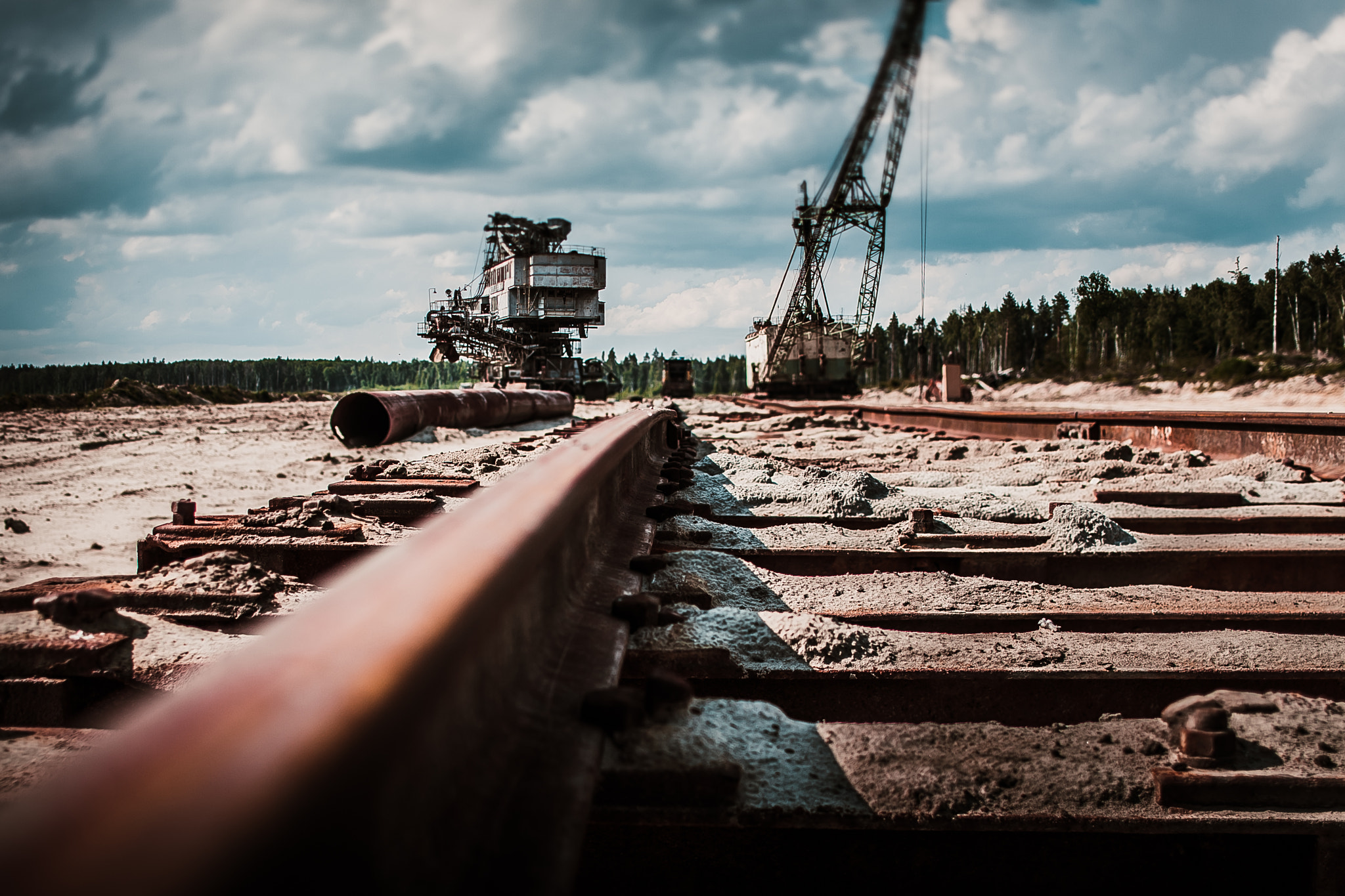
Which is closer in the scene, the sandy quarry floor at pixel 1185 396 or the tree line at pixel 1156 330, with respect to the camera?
the sandy quarry floor at pixel 1185 396

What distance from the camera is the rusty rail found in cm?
525

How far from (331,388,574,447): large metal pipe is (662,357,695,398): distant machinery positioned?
1213 inches

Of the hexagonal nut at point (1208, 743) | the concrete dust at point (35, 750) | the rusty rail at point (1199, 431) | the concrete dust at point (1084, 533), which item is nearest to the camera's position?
the concrete dust at point (35, 750)

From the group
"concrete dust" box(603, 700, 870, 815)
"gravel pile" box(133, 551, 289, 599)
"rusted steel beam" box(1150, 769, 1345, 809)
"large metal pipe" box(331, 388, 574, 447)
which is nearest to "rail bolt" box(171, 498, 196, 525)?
"gravel pile" box(133, 551, 289, 599)

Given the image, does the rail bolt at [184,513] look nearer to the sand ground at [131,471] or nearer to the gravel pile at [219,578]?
the gravel pile at [219,578]

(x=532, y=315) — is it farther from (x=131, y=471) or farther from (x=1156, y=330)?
(x=1156, y=330)

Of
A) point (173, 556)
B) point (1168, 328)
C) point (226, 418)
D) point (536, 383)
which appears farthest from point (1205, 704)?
point (1168, 328)

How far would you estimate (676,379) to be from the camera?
4419 centimetres

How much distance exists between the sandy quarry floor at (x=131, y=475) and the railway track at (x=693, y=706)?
2.31 m

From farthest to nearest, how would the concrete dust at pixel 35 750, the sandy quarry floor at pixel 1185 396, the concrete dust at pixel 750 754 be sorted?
the sandy quarry floor at pixel 1185 396 → the concrete dust at pixel 35 750 → the concrete dust at pixel 750 754

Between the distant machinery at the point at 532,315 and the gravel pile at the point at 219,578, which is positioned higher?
the distant machinery at the point at 532,315

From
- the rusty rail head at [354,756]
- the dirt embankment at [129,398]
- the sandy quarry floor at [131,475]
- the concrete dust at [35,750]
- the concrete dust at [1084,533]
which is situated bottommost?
the sandy quarry floor at [131,475]

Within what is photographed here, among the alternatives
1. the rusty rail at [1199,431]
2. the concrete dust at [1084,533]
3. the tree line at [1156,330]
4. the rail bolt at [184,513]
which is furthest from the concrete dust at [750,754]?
the tree line at [1156,330]

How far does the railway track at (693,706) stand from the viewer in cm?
51
